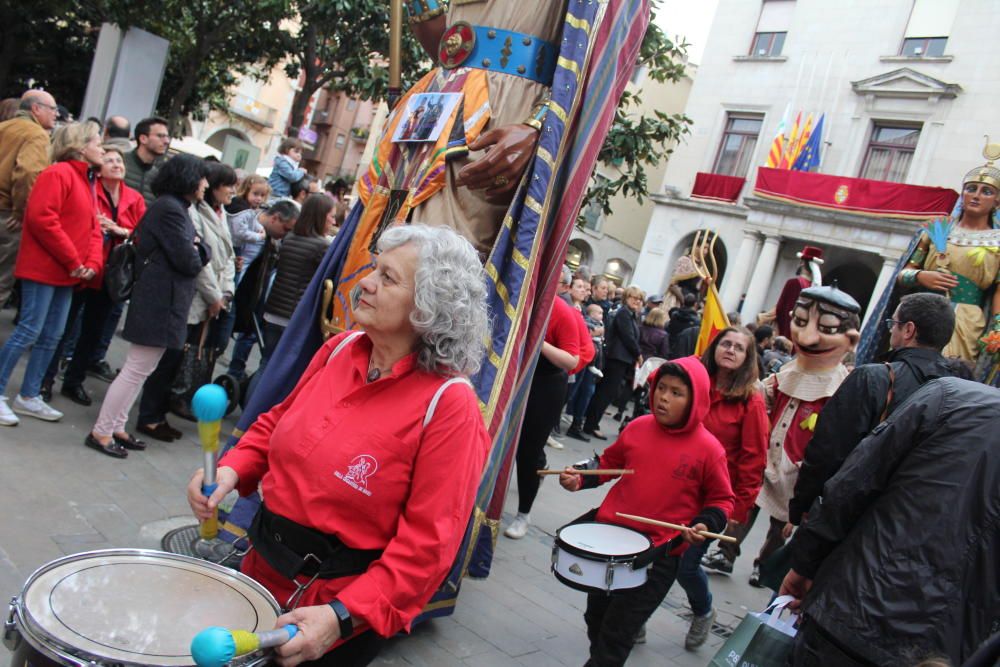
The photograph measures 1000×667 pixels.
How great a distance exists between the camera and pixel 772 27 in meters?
23.3

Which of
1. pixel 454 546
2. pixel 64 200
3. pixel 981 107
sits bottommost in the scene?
pixel 454 546

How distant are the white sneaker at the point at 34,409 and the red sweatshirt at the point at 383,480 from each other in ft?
11.8

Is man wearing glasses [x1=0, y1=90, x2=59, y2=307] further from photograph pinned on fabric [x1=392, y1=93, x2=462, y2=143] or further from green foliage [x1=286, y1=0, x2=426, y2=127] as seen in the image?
green foliage [x1=286, y1=0, x2=426, y2=127]

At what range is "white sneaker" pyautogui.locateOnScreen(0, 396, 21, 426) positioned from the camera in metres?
4.69

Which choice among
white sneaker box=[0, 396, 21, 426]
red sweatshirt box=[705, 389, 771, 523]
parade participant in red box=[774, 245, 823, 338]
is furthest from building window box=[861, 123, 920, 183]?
white sneaker box=[0, 396, 21, 426]

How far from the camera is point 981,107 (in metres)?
19.2

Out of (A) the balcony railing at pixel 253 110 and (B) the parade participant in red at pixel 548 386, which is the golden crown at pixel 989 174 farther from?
(A) the balcony railing at pixel 253 110

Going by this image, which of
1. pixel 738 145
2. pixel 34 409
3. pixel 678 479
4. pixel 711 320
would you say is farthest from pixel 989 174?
pixel 738 145

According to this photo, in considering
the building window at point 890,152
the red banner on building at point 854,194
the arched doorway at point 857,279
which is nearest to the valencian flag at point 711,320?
the red banner on building at point 854,194

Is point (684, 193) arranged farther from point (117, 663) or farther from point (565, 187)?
point (117, 663)

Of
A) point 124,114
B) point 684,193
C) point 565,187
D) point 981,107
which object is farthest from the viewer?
point 684,193

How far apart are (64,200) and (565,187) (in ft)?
10.5

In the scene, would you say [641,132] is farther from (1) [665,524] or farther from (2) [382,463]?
(2) [382,463]

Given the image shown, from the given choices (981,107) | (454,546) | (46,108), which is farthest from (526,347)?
(981,107)
